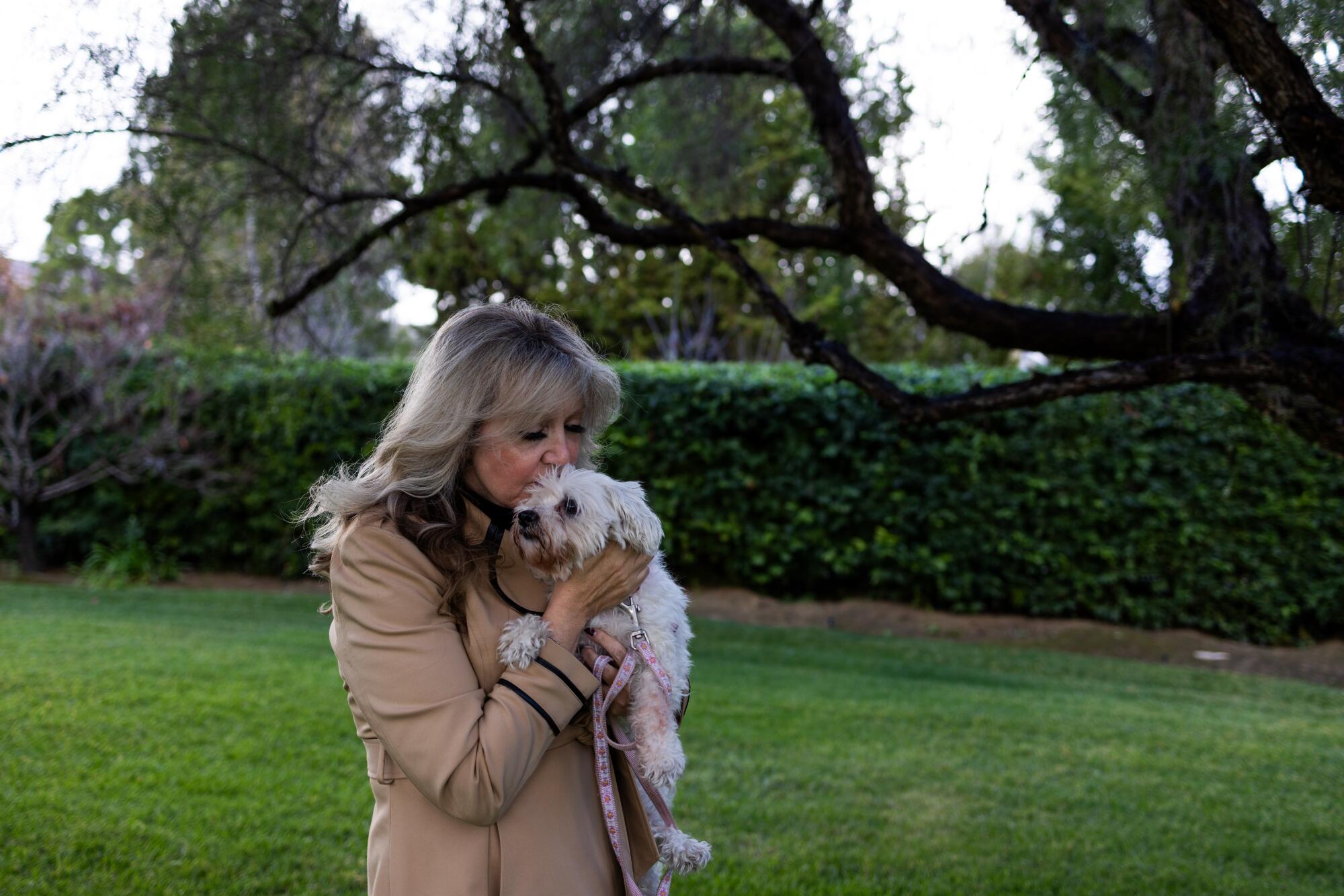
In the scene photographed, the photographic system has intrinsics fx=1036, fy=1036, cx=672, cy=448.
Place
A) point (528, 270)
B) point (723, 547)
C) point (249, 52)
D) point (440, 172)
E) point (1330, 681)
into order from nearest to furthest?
point (249, 52) → point (440, 172) → point (1330, 681) → point (723, 547) → point (528, 270)

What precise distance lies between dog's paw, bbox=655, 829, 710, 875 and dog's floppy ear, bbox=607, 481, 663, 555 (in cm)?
68

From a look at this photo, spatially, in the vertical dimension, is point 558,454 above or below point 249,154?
below

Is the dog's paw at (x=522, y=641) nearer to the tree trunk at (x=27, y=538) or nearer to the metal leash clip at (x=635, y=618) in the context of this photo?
the metal leash clip at (x=635, y=618)

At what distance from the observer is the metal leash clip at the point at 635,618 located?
2447 millimetres

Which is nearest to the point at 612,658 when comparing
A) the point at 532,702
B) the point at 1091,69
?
the point at 532,702

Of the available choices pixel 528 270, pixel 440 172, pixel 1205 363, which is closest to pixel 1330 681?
pixel 1205 363

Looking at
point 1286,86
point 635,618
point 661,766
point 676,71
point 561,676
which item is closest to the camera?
point 561,676

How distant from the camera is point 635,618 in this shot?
256 cm

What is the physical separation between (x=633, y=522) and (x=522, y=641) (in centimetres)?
49

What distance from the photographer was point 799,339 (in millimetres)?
4246

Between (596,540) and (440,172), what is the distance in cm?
475

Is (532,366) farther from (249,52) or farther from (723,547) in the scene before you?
(723,547)

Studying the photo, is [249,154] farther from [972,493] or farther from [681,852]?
[972,493]

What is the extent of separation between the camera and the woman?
6.11 ft
